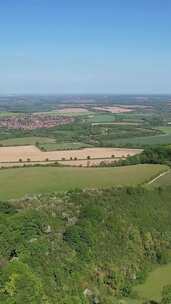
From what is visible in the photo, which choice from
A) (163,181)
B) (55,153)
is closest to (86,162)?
(55,153)

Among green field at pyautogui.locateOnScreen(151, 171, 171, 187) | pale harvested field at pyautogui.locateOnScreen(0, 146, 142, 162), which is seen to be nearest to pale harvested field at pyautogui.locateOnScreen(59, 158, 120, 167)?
pale harvested field at pyautogui.locateOnScreen(0, 146, 142, 162)

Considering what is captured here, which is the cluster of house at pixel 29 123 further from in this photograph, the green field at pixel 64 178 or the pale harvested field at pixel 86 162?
the green field at pixel 64 178

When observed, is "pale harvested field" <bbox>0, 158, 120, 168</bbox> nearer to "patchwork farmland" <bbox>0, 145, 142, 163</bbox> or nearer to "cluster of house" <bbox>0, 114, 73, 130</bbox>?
"patchwork farmland" <bbox>0, 145, 142, 163</bbox>

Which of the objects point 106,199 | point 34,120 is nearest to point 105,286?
point 106,199

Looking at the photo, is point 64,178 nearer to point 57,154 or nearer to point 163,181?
point 163,181

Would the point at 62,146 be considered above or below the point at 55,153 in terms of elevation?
below

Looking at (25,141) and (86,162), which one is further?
(25,141)
